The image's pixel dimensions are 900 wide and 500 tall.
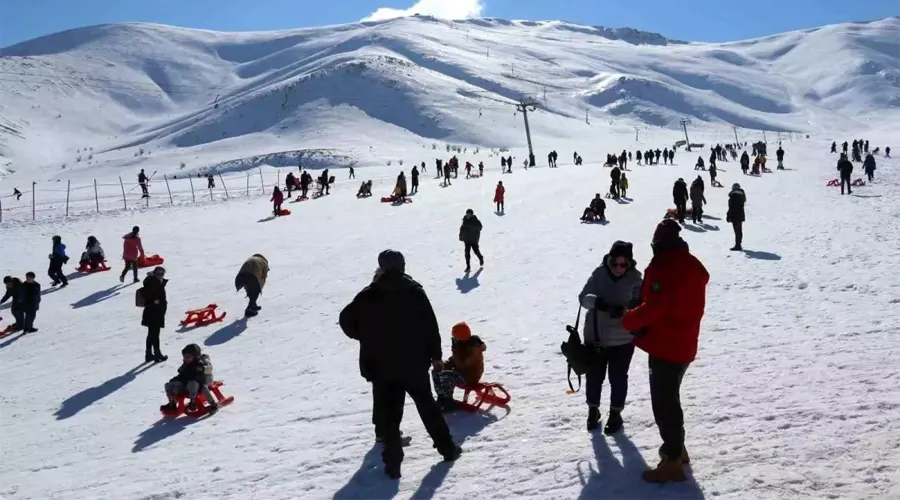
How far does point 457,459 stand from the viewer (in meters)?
5.56

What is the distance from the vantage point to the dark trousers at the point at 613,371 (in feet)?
17.8

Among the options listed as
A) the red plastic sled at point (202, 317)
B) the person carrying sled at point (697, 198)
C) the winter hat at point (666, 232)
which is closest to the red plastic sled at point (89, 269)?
the red plastic sled at point (202, 317)

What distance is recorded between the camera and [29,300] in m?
12.8

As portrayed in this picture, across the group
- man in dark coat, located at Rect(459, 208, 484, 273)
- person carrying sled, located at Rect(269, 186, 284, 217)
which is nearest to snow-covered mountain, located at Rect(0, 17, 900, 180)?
person carrying sled, located at Rect(269, 186, 284, 217)

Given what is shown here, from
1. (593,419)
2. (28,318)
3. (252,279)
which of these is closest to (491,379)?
(593,419)

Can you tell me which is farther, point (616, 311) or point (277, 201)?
point (277, 201)

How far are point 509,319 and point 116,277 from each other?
437 inches

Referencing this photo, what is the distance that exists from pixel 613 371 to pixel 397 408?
172 centimetres

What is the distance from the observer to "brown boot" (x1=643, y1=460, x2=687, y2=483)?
15.3ft

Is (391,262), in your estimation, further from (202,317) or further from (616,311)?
(202,317)

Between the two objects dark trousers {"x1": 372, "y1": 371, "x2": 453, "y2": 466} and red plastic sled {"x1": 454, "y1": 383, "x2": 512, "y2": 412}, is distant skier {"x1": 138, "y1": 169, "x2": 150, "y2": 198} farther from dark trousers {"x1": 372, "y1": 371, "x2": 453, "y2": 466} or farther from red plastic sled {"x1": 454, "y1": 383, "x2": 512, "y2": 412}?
dark trousers {"x1": 372, "y1": 371, "x2": 453, "y2": 466}

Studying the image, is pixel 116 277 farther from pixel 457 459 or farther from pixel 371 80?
pixel 371 80

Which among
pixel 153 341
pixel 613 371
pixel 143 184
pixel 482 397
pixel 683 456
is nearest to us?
pixel 683 456

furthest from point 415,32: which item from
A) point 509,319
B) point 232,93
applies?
point 509,319
